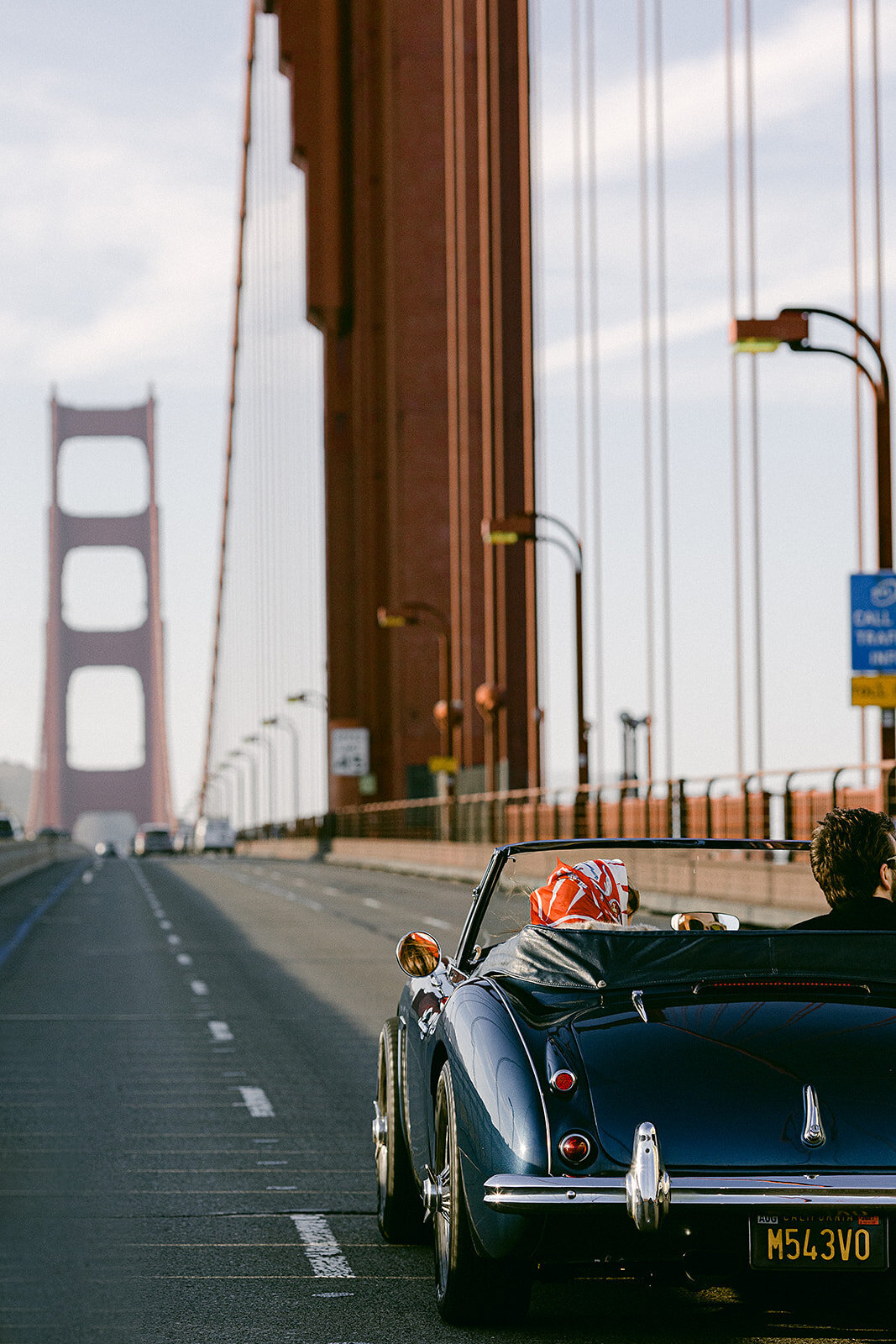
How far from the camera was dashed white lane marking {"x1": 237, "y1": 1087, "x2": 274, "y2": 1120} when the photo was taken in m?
9.46

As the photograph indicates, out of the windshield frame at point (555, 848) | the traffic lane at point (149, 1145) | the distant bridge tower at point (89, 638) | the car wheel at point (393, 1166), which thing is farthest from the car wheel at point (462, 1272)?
the distant bridge tower at point (89, 638)

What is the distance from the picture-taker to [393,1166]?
6074 millimetres

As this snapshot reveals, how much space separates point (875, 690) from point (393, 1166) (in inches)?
501

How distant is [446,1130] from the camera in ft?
16.6

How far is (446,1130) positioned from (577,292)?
4212 centimetres

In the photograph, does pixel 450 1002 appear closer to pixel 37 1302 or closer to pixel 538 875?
pixel 538 875

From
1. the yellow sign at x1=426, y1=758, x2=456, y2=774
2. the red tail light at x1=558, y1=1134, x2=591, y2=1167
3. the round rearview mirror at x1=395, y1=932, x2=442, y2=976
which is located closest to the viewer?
the red tail light at x1=558, y1=1134, x2=591, y2=1167

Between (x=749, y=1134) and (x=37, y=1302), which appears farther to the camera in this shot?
(x=37, y=1302)

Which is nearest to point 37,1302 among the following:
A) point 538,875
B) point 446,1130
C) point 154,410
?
point 446,1130

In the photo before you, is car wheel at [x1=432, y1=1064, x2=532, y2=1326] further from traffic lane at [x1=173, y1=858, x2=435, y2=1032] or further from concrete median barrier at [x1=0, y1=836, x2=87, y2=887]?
concrete median barrier at [x1=0, y1=836, x2=87, y2=887]

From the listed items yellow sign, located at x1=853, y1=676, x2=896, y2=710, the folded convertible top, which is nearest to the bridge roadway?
the folded convertible top

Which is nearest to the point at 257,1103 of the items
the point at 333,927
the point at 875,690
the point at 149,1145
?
the point at 149,1145

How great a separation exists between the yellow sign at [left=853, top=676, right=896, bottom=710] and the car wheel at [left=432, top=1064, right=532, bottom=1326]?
13.5 m

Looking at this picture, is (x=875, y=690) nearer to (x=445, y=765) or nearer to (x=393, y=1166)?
(x=393, y=1166)
